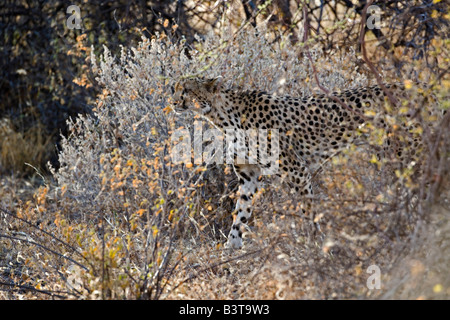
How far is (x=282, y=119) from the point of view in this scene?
17.9ft

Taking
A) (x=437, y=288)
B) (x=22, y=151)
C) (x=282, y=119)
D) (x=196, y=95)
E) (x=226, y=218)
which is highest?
(x=196, y=95)

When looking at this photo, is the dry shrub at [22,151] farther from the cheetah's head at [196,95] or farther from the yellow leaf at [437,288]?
the yellow leaf at [437,288]

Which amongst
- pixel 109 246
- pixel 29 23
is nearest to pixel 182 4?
pixel 29 23

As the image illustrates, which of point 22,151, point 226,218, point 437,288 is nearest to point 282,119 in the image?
point 226,218

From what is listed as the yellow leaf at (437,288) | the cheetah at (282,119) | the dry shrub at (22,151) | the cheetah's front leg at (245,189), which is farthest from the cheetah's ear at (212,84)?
the dry shrub at (22,151)

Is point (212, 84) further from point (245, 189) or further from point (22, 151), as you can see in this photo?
point (22, 151)

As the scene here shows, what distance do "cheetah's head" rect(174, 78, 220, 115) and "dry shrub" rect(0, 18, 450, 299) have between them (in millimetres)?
104

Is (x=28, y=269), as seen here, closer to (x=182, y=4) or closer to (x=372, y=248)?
(x=372, y=248)

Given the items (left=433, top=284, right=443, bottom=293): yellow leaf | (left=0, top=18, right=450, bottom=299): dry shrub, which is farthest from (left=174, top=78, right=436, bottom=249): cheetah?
(left=433, top=284, right=443, bottom=293): yellow leaf

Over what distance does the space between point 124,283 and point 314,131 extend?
2.17 m

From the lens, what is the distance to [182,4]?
8617 mm

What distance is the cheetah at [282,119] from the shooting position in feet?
17.3

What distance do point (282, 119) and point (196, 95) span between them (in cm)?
71

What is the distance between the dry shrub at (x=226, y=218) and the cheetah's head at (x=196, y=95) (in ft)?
0.34
